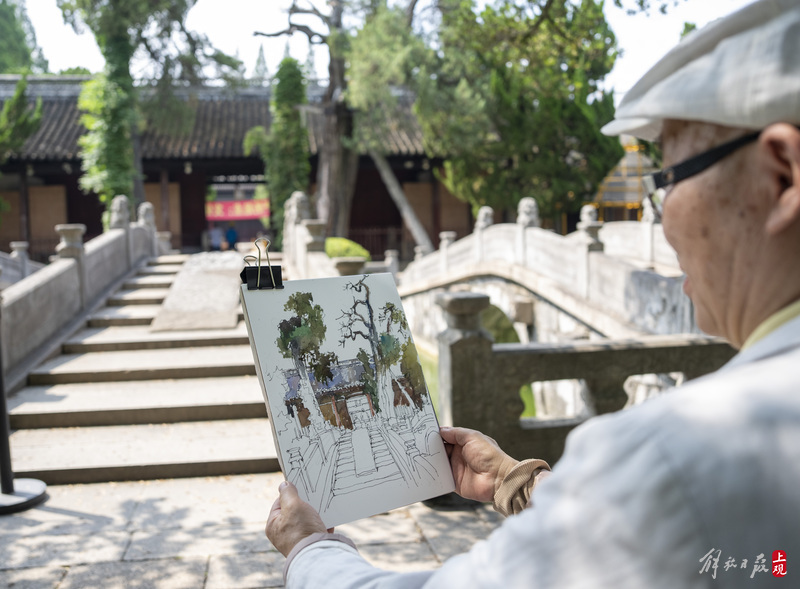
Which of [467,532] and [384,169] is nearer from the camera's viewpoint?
[467,532]

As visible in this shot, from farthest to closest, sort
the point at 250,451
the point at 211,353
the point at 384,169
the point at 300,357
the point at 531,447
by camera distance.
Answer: the point at 384,169 < the point at 211,353 < the point at 250,451 < the point at 531,447 < the point at 300,357

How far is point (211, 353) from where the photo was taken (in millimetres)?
7121

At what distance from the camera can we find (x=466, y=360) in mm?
4062

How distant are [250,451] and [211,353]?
2302mm

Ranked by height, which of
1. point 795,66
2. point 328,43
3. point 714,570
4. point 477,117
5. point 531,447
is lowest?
→ point 531,447

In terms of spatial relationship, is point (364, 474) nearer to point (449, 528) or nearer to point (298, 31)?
point (449, 528)

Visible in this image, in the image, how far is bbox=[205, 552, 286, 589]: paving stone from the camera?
327cm

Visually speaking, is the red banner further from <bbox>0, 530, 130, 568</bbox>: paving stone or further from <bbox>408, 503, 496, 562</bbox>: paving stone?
<bbox>408, 503, 496, 562</bbox>: paving stone

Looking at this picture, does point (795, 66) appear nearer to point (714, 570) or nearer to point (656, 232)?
point (714, 570)

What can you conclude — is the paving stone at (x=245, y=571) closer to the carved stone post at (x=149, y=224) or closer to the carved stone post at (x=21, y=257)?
the carved stone post at (x=149, y=224)

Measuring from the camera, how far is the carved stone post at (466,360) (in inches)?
159

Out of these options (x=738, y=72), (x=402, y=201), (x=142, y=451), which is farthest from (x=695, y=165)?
(x=402, y=201)

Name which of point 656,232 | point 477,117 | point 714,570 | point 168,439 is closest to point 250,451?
point 168,439

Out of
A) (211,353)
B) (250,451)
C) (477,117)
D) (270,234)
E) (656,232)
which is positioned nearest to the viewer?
(250,451)
